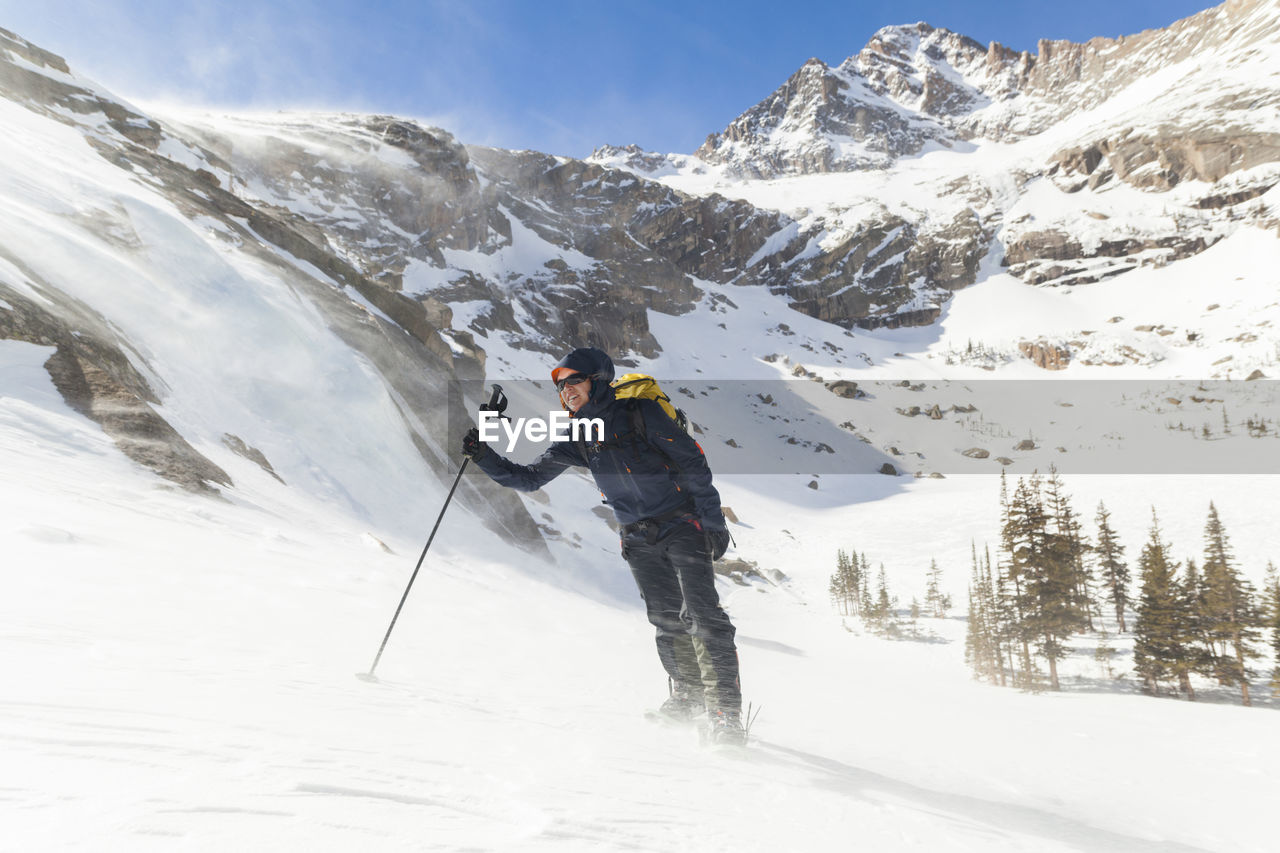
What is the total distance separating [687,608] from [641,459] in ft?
A: 3.35

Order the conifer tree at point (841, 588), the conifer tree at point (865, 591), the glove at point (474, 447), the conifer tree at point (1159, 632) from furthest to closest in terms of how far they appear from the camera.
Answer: the conifer tree at point (841, 588) → the conifer tree at point (865, 591) → the conifer tree at point (1159, 632) → the glove at point (474, 447)

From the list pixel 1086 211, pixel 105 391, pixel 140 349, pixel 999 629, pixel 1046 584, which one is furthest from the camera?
pixel 1086 211

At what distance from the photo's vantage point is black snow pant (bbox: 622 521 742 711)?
3834 millimetres

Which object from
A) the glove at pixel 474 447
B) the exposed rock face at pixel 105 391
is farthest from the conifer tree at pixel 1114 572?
the exposed rock face at pixel 105 391

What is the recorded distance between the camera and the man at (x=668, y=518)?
3.87 meters

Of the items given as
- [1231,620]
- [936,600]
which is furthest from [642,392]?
[936,600]

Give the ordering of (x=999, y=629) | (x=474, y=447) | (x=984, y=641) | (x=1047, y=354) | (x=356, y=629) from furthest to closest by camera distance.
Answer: (x=1047, y=354), (x=984, y=641), (x=999, y=629), (x=356, y=629), (x=474, y=447)

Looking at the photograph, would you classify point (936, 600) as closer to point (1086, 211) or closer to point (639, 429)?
point (639, 429)

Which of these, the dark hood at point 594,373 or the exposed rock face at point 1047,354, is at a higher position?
the exposed rock face at point 1047,354

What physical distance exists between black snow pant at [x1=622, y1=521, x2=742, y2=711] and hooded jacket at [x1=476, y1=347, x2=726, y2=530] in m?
0.14

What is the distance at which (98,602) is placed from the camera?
3.33m

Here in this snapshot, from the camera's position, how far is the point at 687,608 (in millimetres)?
3967

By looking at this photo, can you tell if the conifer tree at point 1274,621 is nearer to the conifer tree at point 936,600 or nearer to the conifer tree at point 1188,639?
the conifer tree at point 1188,639

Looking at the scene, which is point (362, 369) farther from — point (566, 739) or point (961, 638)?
point (961, 638)
